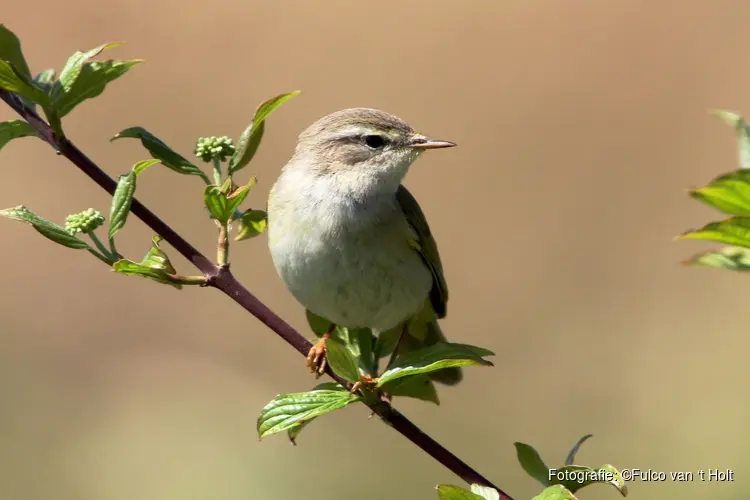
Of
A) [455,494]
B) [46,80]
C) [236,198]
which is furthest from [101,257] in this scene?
[455,494]

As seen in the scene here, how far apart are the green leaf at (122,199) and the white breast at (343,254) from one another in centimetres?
116

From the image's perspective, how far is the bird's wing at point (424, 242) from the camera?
10.1ft

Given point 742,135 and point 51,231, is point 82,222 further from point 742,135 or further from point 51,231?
point 742,135

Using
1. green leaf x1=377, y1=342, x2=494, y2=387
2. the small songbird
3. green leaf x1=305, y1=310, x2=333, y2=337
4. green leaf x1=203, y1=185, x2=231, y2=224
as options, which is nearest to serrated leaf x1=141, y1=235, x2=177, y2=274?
green leaf x1=203, y1=185, x2=231, y2=224

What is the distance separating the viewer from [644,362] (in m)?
6.95

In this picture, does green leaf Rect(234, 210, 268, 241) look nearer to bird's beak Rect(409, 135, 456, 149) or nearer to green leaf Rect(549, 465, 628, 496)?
green leaf Rect(549, 465, 628, 496)

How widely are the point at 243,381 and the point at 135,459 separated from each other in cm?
143

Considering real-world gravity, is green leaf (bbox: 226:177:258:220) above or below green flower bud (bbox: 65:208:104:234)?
above

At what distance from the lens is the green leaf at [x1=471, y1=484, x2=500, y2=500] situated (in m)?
1.51

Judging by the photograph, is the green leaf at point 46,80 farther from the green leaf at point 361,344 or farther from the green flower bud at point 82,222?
the green leaf at point 361,344

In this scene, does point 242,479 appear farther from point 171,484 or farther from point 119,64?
point 119,64

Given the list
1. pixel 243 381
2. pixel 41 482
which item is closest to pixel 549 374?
pixel 243 381

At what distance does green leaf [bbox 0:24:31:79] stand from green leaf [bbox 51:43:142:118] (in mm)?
64

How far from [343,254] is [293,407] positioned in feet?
3.70
